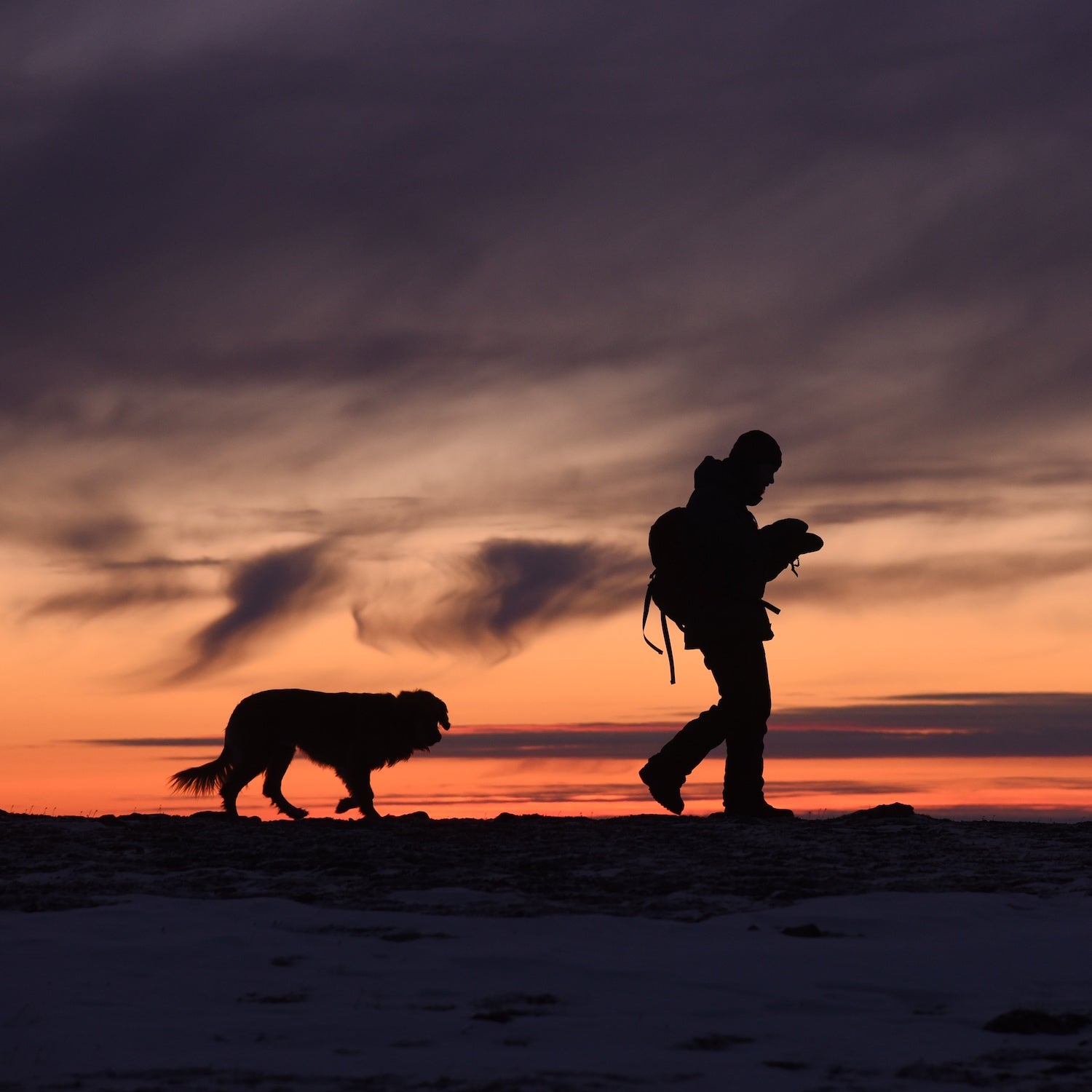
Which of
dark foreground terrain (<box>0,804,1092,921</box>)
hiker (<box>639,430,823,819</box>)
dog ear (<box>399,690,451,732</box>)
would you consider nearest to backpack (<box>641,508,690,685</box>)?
hiker (<box>639,430,823,819</box>)

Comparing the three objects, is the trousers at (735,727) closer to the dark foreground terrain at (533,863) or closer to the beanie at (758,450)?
the dark foreground terrain at (533,863)

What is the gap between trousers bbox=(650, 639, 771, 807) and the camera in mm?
10641

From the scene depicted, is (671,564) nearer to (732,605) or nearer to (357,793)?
(732,605)

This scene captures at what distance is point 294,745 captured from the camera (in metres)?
13.8

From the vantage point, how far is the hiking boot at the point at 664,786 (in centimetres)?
1091

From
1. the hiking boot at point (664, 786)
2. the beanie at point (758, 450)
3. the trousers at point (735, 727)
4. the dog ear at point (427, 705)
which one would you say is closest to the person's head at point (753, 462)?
the beanie at point (758, 450)

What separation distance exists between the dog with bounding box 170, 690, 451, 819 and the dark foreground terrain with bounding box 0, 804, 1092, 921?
272 cm

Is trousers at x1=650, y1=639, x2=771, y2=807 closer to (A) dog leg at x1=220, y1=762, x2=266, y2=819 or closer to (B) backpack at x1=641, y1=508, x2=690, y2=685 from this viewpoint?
(B) backpack at x1=641, y1=508, x2=690, y2=685

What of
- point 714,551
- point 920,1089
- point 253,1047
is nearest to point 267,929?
point 253,1047

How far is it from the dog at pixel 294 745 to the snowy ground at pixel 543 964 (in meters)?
4.05

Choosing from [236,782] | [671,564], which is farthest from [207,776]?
[671,564]

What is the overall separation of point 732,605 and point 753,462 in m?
1.14

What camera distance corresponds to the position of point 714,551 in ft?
34.4

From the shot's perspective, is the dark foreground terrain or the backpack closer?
the dark foreground terrain
